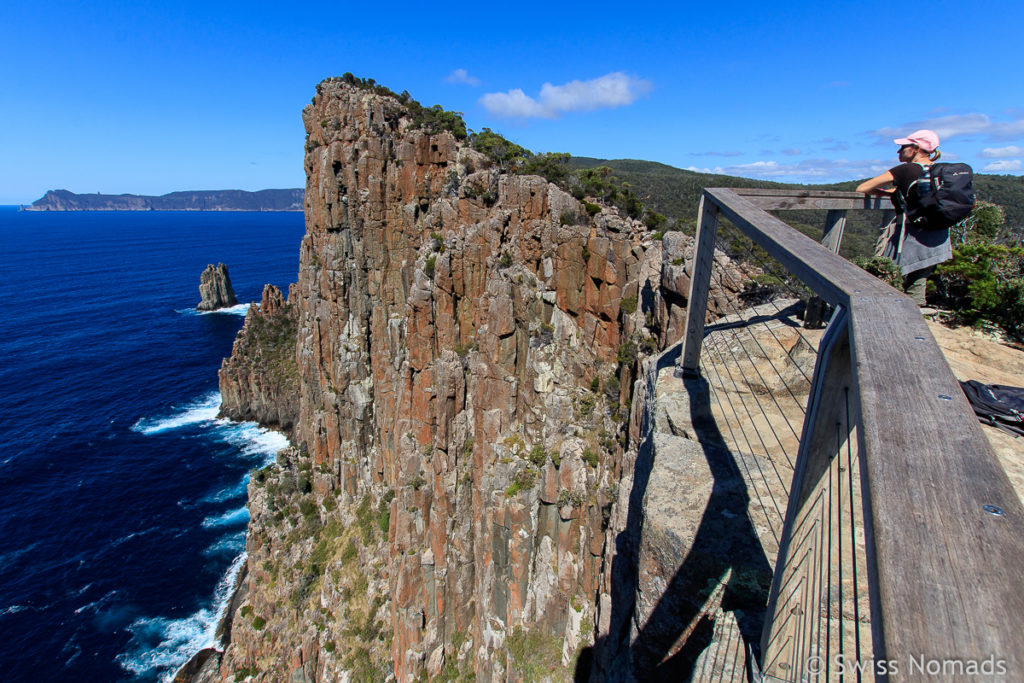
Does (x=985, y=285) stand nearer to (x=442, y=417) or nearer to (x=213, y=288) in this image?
(x=442, y=417)

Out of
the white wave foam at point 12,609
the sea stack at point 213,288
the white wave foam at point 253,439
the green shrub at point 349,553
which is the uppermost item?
the sea stack at point 213,288

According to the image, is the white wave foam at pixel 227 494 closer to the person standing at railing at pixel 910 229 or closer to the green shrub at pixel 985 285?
the person standing at railing at pixel 910 229

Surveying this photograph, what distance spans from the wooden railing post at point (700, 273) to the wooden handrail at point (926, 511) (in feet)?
15.4

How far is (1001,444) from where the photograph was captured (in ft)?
15.3

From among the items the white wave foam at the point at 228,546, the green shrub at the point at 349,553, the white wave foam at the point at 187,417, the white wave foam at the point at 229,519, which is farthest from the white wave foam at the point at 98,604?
the white wave foam at the point at 187,417

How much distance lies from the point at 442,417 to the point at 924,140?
22565 mm

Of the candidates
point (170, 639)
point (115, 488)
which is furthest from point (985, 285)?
point (115, 488)

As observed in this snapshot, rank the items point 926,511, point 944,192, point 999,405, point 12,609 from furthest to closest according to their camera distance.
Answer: point 12,609 → point 944,192 → point 999,405 → point 926,511

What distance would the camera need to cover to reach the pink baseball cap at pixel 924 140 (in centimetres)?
669

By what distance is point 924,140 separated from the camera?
22.0ft

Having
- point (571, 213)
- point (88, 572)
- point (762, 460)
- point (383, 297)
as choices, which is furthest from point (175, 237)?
point (762, 460)

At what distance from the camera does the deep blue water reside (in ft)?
112

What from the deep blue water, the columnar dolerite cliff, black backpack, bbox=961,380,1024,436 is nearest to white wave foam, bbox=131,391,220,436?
the deep blue water

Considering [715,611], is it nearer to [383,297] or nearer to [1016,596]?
[1016,596]
